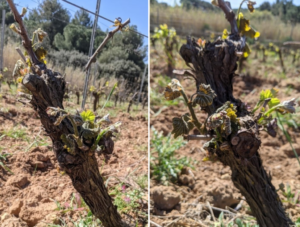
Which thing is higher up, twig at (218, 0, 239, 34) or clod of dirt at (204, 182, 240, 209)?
twig at (218, 0, 239, 34)

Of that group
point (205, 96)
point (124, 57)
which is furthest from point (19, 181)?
point (205, 96)

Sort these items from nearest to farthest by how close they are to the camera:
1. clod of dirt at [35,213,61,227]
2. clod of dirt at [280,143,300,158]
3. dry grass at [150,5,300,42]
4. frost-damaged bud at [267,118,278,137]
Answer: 1. frost-damaged bud at [267,118,278,137]
2. clod of dirt at [35,213,61,227]
3. clod of dirt at [280,143,300,158]
4. dry grass at [150,5,300,42]

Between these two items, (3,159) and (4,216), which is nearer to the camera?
(4,216)

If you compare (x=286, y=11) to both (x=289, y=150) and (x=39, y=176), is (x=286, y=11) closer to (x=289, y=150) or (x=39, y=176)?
(x=289, y=150)

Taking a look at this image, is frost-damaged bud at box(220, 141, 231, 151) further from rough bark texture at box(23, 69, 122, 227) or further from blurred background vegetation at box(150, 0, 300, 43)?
blurred background vegetation at box(150, 0, 300, 43)

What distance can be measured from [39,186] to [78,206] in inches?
11.2

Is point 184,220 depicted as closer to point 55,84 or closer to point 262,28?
point 55,84

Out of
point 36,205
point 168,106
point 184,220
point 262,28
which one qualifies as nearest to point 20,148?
point 36,205

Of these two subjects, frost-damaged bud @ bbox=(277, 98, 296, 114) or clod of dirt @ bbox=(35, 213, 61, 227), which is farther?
clod of dirt @ bbox=(35, 213, 61, 227)

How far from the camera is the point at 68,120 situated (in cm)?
110

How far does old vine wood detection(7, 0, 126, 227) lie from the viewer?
1.05 metres

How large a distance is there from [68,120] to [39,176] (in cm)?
91

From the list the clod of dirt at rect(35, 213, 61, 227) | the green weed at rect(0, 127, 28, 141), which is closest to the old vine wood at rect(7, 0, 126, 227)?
the clod of dirt at rect(35, 213, 61, 227)

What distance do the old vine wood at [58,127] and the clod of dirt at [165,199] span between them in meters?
0.58
